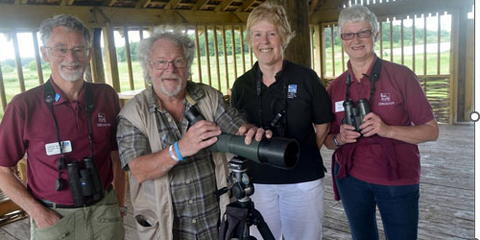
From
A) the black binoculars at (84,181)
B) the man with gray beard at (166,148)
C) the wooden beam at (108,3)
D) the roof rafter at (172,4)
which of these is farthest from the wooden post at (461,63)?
the black binoculars at (84,181)

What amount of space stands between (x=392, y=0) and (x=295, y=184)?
693 cm

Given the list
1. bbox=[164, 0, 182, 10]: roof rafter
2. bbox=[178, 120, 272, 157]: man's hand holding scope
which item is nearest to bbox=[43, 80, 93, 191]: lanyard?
bbox=[178, 120, 272, 157]: man's hand holding scope

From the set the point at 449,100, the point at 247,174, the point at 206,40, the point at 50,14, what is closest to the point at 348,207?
the point at 247,174

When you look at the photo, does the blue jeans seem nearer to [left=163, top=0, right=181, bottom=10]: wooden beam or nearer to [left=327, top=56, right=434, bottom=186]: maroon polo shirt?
[left=327, top=56, right=434, bottom=186]: maroon polo shirt

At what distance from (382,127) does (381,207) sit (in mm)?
381

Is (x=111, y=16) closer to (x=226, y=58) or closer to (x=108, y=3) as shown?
(x=108, y=3)

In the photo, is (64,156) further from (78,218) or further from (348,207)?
(348,207)

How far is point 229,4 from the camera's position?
725cm

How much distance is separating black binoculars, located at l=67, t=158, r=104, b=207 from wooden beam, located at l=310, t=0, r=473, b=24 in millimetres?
7293

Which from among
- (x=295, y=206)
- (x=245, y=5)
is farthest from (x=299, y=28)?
(x=245, y=5)

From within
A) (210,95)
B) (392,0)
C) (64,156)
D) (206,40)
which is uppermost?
(392,0)

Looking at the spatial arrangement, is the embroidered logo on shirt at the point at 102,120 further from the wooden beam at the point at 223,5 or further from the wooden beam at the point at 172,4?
the wooden beam at the point at 223,5

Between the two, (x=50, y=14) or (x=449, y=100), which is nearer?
(x=50, y=14)

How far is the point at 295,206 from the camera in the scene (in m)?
1.85
